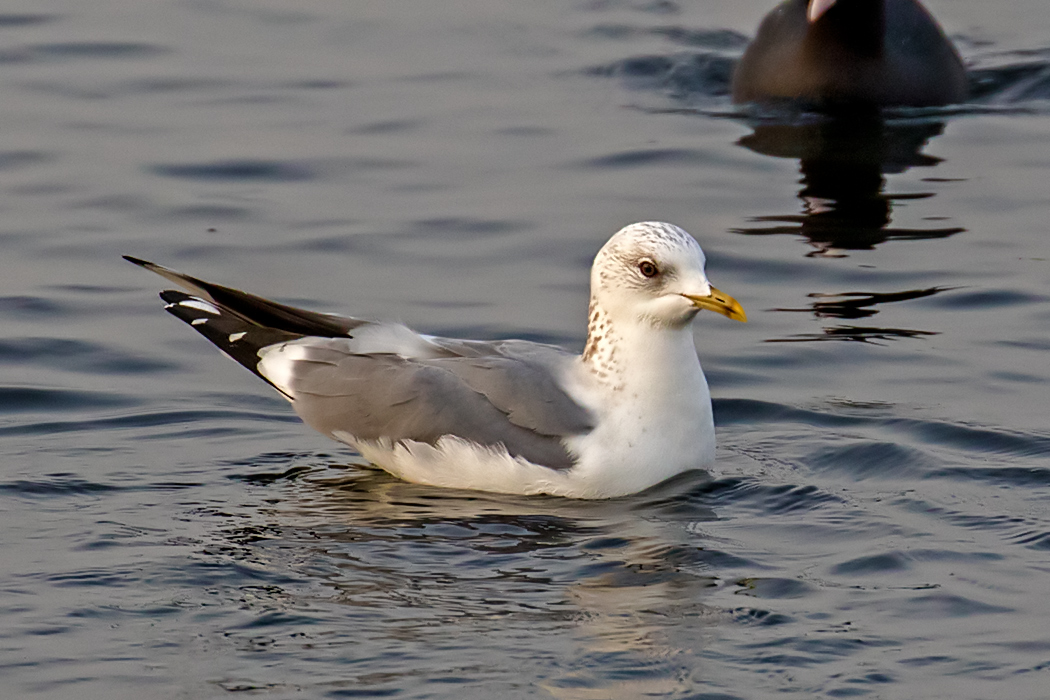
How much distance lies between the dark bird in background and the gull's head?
549cm

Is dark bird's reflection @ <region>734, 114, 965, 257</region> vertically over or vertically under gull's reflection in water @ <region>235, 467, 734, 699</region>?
over

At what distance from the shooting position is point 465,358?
773 centimetres

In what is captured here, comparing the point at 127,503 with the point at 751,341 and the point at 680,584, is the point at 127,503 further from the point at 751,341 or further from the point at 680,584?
the point at 751,341

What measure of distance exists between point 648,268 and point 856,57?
569cm

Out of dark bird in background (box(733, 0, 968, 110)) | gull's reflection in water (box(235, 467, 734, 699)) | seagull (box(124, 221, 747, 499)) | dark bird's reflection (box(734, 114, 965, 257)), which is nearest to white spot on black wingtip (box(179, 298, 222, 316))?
seagull (box(124, 221, 747, 499))

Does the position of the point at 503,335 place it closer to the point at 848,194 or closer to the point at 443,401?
the point at 443,401

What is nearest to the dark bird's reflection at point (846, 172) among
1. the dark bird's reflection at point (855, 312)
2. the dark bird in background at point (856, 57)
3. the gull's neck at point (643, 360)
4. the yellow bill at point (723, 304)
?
the dark bird in background at point (856, 57)

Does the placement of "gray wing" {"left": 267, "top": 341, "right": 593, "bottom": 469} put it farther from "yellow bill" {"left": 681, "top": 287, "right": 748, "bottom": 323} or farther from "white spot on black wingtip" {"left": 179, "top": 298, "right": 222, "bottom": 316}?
"yellow bill" {"left": 681, "top": 287, "right": 748, "bottom": 323}

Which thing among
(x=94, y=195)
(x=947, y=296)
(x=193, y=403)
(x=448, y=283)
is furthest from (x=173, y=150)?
(x=947, y=296)

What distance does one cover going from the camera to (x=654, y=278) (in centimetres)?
748

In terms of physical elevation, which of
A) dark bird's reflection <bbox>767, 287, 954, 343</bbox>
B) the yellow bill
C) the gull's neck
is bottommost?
dark bird's reflection <bbox>767, 287, 954, 343</bbox>

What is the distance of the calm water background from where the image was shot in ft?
20.3

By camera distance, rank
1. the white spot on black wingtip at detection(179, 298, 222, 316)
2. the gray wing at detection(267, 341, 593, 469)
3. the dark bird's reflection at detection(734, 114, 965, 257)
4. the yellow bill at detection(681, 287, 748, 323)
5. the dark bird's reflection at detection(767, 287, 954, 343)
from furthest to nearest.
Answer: the dark bird's reflection at detection(734, 114, 965, 257)
the dark bird's reflection at detection(767, 287, 954, 343)
the white spot on black wingtip at detection(179, 298, 222, 316)
the gray wing at detection(267, 341, 593, 469)
the yellow bill at detection(681, 287, 748, 323)

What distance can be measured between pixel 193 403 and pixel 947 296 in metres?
3.88
